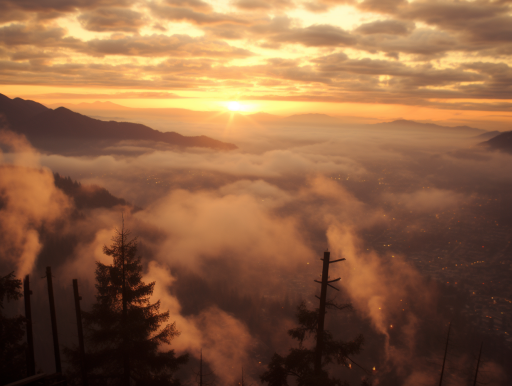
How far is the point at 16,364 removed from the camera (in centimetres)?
1847

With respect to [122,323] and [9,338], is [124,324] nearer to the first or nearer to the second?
[122,323]

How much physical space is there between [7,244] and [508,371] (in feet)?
980

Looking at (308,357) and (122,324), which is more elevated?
(122,324)

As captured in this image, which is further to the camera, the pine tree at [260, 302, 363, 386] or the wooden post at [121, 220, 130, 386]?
the wooden post at [121, 220, 130, 386]

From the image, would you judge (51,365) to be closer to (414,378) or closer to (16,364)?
(16,364)

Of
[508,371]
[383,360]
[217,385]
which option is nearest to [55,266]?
[217,385]

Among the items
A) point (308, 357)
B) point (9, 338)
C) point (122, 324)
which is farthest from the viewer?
point (122, 324)

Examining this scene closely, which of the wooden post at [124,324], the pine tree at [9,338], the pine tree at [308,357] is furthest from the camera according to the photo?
the wooden post at [124,324]

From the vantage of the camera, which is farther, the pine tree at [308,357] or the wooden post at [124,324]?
the wooden post at [124,324]

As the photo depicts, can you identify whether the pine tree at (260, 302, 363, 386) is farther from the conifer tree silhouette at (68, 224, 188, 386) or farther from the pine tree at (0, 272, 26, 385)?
the pine tree at (0, 272, 26, 385)

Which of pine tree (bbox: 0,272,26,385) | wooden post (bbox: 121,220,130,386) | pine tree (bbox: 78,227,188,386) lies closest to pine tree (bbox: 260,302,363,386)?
pine tree (bbox: 78,227,188,386)

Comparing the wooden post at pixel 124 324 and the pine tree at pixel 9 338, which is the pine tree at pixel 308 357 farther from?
the pine tree at pixel 9 338

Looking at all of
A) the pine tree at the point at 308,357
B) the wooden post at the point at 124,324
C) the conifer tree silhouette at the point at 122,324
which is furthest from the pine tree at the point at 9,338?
the pine tree at the point at 308,357

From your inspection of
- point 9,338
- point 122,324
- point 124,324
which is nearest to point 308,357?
point 124,324
